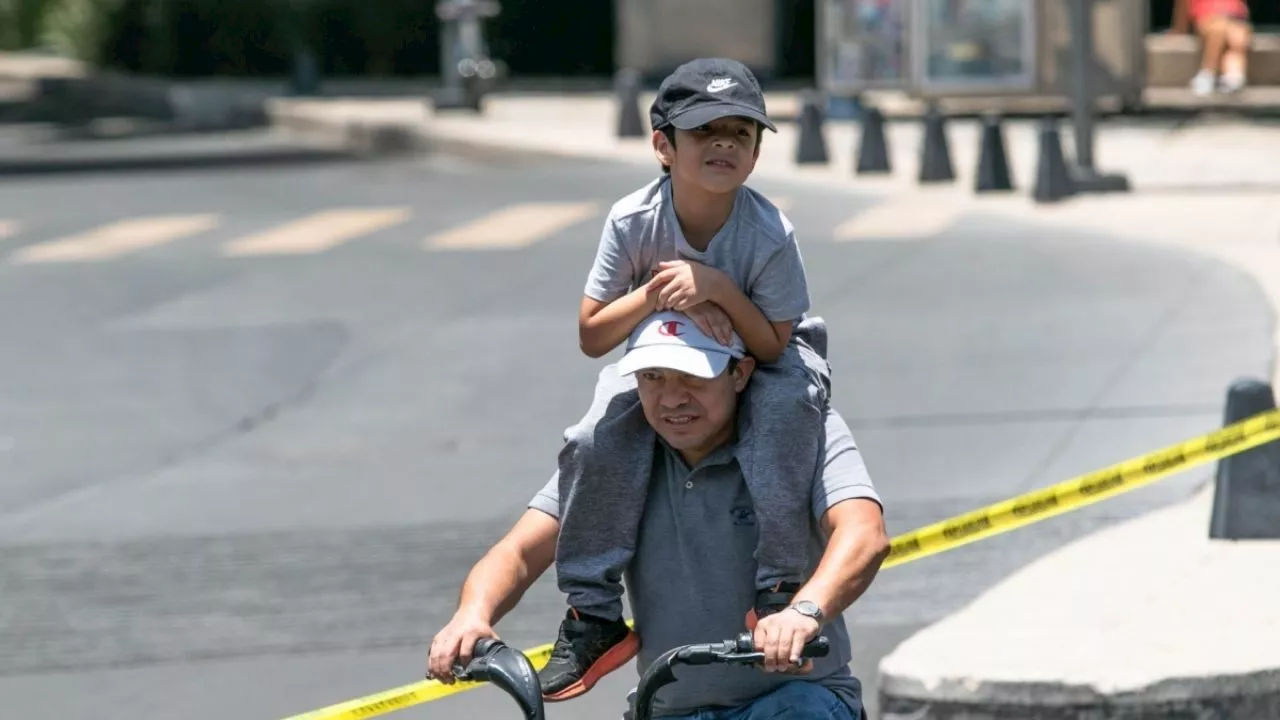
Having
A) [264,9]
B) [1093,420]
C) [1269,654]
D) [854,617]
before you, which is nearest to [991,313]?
[1093,420]

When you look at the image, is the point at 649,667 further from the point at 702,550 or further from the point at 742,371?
the point at 742,371

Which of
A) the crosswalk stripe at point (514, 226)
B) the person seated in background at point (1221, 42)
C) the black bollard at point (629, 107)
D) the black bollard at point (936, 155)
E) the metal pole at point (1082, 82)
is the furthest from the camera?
the person seated in background at point (1221, 42)

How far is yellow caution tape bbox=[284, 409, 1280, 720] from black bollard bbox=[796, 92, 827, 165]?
1380 cm

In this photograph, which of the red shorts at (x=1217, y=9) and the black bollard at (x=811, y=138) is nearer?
the black bollard at (x=811, y=138)

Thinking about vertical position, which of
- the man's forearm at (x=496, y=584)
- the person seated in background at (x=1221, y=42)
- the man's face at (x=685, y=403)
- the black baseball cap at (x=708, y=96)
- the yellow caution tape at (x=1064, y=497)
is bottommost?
the person seated in background at (x=1221, y=42)

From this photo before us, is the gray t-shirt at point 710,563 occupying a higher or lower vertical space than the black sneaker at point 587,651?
higher

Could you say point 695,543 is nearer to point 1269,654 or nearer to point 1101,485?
point 1101,485

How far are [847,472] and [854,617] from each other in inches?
141

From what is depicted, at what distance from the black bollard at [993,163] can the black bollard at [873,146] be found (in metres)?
1.48

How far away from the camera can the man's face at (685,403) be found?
12.8 feet

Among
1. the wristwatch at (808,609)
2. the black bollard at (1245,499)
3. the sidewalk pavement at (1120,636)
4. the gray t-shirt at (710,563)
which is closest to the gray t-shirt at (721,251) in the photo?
the gray t-shirt at (710,563)

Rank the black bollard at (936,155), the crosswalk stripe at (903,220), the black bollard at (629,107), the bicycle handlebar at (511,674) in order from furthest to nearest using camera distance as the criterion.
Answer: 1. the black bollard at (629,107)
2. the black bollard at (936,155)
3. the crosswalk stripe at (903,220)
4. the bicycle handlebar at (511,674)

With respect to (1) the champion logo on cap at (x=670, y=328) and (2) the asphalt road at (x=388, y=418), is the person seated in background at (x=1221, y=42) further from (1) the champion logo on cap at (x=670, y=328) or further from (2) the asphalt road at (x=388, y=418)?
(1) the champion logo on cap at (x=670, y=328)

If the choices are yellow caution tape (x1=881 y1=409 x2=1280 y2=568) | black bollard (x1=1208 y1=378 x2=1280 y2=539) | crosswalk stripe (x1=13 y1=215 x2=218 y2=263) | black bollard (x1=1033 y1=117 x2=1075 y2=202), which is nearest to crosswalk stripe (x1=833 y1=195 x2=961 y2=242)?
black bollard (x1=1033 y1=117 x2=1075 y2=202)
